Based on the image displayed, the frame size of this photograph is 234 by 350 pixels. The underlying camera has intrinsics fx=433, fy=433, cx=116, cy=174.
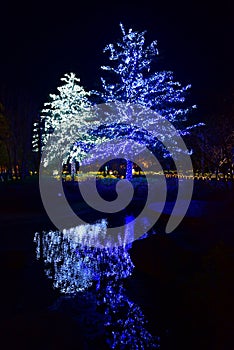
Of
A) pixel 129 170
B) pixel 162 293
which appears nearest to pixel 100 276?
pixel 162 293

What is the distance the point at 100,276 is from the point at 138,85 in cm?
3003

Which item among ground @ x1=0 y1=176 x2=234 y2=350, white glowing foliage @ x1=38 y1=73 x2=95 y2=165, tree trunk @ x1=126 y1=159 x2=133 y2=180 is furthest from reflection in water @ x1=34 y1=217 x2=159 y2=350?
white glowing foliage @ x1=38 y1=73 x2=95 y2=165

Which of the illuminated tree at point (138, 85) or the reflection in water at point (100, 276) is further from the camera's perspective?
the illuminated tree at point (138, 85)

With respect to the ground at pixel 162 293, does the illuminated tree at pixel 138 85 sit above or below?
above

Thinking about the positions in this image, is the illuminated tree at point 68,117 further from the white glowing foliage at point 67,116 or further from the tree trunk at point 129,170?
→ the tree trunk at point 129,170

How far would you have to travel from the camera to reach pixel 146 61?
38375 mm

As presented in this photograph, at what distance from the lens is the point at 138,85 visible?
3759 cm

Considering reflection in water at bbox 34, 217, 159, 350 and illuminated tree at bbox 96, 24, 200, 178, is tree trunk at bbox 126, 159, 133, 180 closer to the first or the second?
illuminated tree at bbox 96, 24, 200, 178

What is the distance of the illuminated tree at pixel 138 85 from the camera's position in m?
37.7

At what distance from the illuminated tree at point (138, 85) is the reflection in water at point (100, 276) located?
23.7 m

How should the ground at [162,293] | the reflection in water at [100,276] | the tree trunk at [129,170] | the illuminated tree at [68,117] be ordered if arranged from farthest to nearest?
the illuminated tree at [68,117]
the tree trunk at [129,170]
the reflection in water at [100,276]
the ground at [162,293]

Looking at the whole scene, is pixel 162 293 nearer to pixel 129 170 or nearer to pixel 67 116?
pixel 129 170

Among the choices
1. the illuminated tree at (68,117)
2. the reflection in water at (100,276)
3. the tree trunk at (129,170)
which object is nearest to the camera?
the reflection in water at (100,276)

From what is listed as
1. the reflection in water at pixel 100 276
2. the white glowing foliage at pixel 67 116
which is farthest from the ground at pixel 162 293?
the white glowing foliage at pixel 67 116
